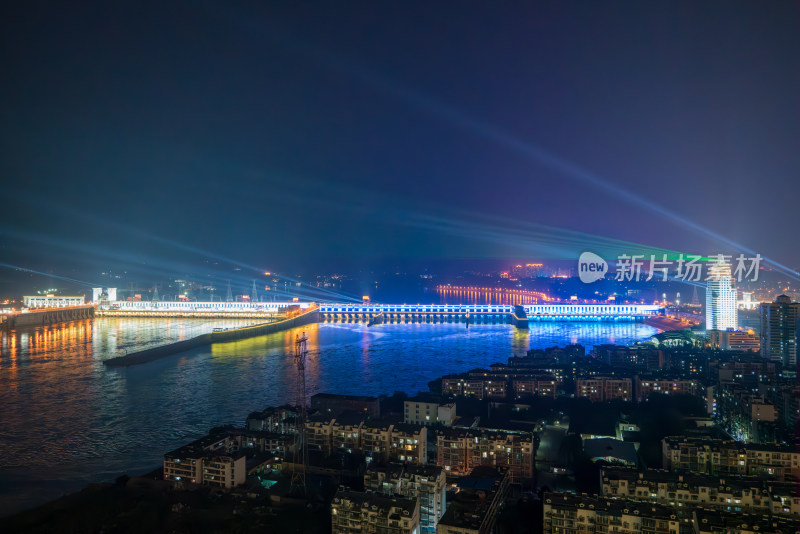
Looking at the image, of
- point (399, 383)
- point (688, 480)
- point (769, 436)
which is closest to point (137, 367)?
point (399, 383)

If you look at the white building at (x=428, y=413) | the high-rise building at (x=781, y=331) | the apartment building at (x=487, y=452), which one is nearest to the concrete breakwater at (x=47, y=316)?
the white building at (x=428, y=413)

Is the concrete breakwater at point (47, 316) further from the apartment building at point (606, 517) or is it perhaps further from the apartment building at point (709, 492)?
the apartment building at point (709, 492)

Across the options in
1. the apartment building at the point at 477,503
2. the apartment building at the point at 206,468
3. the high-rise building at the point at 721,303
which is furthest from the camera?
the high-rise building at the point at 721,303

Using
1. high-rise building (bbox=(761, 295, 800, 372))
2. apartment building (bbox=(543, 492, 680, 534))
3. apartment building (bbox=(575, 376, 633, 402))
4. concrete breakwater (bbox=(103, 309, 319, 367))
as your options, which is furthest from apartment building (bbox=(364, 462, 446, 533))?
high-rise building (bbox=(761, 295, 800, 372))

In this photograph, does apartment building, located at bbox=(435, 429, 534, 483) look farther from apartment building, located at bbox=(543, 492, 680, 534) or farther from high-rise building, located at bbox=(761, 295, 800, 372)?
high-rise building, located at bbox=(761, 295, 800, 372)

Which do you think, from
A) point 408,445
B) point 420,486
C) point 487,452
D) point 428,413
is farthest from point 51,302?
point 420,486

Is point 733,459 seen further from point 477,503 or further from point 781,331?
point 781,331

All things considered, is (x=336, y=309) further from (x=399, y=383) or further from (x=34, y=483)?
(x=34, y=483)
